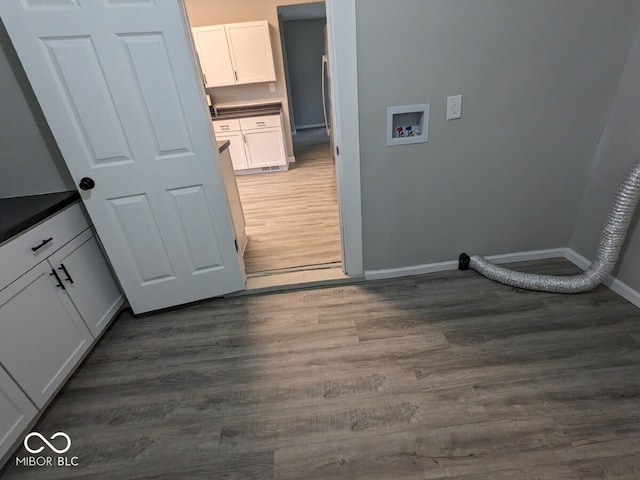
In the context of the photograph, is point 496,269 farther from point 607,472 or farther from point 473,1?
point 473,1

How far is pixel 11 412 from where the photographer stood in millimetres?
1269

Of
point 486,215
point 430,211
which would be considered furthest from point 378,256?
point 486,215

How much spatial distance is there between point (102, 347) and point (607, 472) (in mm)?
2414

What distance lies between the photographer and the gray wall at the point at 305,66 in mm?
7344

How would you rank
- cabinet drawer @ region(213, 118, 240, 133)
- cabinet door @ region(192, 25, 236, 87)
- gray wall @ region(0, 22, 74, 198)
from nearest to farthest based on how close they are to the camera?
gray wall @ region(0, 22, 74, 198) < cabinet door @ region(192, 25, 236, 87) < cabinet drawer @ region(213, 118, 240, 133)

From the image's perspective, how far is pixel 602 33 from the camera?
1.58 meters

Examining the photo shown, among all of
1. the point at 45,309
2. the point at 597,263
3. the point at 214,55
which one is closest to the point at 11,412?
the point at 45,309

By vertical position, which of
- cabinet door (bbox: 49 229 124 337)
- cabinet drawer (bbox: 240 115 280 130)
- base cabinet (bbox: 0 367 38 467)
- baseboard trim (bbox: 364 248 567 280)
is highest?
cabinet drawer (bbox: 240 115 280 130)


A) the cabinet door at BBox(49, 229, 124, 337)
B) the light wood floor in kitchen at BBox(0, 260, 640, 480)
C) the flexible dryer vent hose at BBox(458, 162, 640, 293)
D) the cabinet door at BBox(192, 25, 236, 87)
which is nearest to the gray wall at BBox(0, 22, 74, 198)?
the cabinet door at BBox(49, 229, 124, 337)

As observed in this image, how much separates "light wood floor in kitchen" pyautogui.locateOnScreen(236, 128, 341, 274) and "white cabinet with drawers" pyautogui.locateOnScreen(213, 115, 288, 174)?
0.63ft

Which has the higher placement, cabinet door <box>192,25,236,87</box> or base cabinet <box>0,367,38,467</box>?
cabinet door <box>192,25,236,87</box>

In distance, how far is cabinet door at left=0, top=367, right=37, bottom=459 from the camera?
1.23 m

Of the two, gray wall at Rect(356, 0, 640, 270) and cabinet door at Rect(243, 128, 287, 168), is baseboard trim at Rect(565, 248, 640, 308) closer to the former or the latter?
gray wall at Rect(356, 0, 640, 270)

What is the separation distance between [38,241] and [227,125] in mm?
3487
